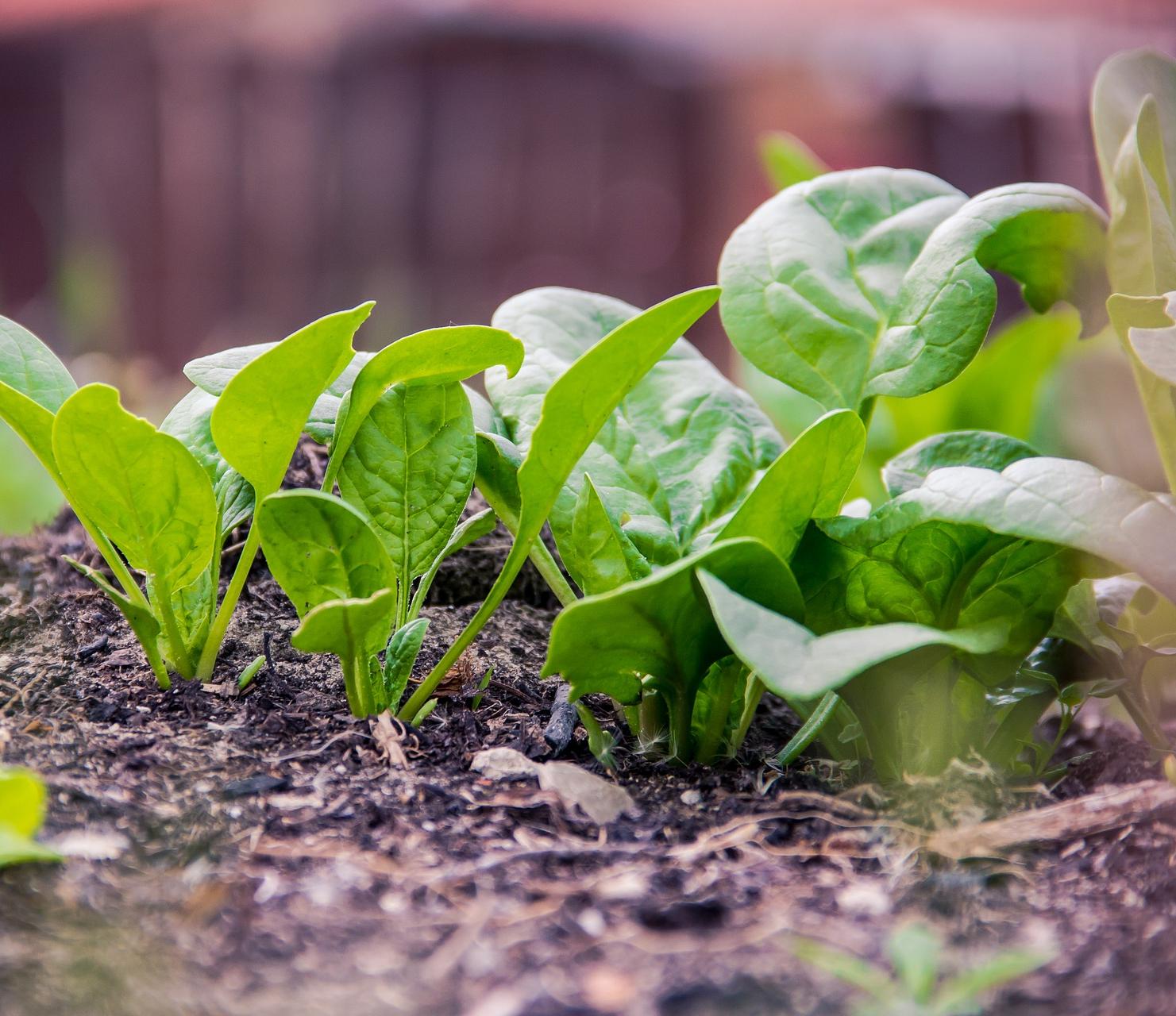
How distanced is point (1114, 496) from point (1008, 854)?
25 centimetres

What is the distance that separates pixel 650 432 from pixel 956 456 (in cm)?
27

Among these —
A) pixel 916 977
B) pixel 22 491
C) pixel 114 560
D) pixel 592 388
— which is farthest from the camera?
pixel 22 491

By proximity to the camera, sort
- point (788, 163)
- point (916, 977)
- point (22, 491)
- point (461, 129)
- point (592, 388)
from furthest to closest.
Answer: point (461, 129) → point (22, 491) → point (788, 163) → point (592, 388) → point (916, 977)

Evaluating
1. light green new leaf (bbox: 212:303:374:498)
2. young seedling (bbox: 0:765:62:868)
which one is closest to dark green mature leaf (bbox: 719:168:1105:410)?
light green new leaf (bbox: 212:303:374:498)

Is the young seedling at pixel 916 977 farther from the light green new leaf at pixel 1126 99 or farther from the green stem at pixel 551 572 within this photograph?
the light green new leaf at pixel 1126 99

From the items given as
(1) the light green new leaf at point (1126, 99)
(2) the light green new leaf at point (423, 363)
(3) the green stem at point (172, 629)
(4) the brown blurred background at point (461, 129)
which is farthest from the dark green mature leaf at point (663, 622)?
(4) the brown blurred background at point (461, 129)

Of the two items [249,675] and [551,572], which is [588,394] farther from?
[249,675]

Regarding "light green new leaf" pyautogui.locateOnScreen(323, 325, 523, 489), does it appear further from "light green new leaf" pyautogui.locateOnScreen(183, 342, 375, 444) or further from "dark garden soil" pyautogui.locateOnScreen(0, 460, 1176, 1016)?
"dark garden soil" pyautogui.locateOnScreen(0, 460, 1176, 1016)

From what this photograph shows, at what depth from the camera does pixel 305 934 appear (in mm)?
587

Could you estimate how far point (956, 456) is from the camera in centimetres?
95

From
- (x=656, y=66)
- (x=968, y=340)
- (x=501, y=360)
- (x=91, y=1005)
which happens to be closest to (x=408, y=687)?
(x=501, y=360)

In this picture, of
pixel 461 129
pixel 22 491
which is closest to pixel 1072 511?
pixel 22 491

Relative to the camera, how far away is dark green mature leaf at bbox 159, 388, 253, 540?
2.91 feet

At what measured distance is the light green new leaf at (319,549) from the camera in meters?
0.75
